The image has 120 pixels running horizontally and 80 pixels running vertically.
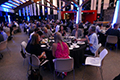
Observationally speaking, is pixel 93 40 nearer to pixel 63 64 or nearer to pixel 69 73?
pixel 69 73

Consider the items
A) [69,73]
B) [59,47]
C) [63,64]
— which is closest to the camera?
[63,64]

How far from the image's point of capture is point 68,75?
8.88 ft

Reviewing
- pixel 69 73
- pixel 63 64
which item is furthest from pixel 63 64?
pixel 69 73

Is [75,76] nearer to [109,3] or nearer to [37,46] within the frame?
[37,46]

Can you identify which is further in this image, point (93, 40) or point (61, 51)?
point (93, 40)

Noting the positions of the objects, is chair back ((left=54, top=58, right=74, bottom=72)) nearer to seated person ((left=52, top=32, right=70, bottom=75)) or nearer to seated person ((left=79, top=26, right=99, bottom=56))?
seated person ((left=52, top=32, right=70, bottom=75))

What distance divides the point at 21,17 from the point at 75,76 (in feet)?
70.4

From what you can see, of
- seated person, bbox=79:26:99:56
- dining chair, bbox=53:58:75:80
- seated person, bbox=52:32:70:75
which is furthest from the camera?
seated person, bbox=79:26:99:56

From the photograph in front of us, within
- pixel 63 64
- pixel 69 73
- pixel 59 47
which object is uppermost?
pixel 59 47

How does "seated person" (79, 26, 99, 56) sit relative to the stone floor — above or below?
above

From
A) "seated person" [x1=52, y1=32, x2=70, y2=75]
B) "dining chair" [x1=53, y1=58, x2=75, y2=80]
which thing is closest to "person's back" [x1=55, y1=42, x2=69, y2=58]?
"seated person" [x1=52, y1=32, x2=70, y2=75]

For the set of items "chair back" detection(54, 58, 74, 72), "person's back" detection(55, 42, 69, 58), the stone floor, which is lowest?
the stone floor

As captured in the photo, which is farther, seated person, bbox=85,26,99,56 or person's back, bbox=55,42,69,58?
seated person, bbox=85,26,99,56

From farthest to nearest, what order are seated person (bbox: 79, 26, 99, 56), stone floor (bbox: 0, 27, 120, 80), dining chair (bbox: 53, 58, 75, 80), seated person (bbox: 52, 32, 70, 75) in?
seated person (bbox: 79, 26, 99, 56)
stone floor (bbox: 0, 27, 120, 80)
seated person (bbox: 52, 32, 70, 75)
dining chair (bbox: 53, 58, 75, 80)
